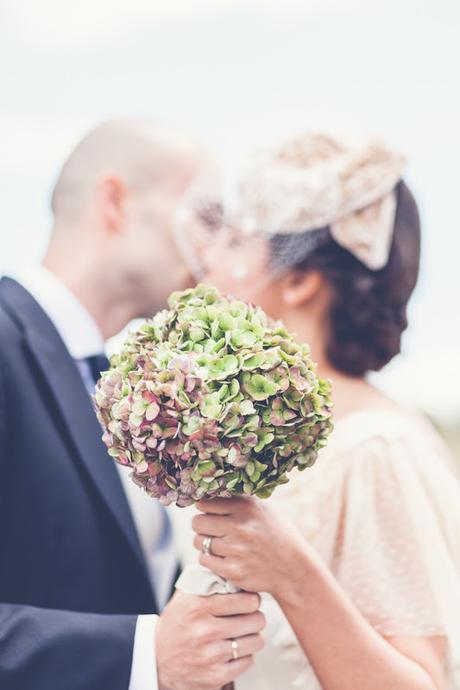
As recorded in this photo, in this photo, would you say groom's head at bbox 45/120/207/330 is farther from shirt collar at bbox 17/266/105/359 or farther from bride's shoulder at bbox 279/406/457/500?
bride's shoulder at bbox 279/406/457/500

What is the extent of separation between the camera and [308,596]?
95.1 inches

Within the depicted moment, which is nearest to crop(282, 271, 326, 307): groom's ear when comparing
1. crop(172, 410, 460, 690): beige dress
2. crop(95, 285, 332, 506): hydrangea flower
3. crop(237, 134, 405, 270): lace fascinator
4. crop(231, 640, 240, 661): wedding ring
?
crop(237, 134, 405, 270): lace fascinator

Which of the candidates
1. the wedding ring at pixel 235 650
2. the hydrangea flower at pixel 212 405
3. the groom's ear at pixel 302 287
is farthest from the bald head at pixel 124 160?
the wedding ring at pixel 235 650

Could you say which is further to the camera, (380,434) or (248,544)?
(380,434)

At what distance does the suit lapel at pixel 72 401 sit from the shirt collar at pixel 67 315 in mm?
169

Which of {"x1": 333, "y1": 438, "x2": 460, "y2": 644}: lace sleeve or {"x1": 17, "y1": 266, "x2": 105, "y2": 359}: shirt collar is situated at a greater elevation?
{"x1": 17, "y1": 266, "x2": 105, "y2": 359}: shirt collar

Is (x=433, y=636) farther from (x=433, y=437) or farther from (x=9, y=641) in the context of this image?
(x=9, y=641)

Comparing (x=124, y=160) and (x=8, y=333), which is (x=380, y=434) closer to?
(x=8, y=333)

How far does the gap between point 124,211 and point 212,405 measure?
7.25 ft

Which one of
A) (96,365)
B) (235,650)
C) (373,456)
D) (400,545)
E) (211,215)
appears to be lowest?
(400,545)

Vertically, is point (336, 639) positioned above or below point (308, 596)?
below

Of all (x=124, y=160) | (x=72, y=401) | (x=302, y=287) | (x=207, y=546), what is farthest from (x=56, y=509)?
(x=124, y=160)

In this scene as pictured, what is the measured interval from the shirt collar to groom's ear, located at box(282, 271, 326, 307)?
76 centimetres

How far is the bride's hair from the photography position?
3.29m
